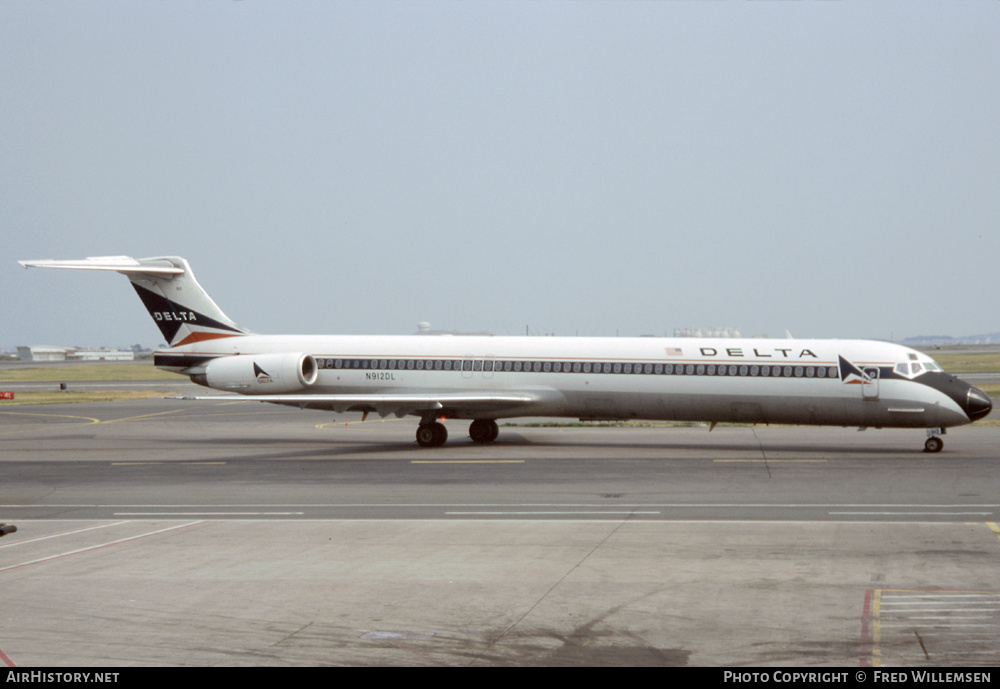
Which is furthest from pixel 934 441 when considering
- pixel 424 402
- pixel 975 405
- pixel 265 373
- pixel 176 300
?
pixel 176 300

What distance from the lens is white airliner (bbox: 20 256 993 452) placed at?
94.3 ft

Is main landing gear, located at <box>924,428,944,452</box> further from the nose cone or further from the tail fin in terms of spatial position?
the tail fin

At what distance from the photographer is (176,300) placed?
36844 mm

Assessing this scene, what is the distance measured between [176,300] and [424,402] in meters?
11.2

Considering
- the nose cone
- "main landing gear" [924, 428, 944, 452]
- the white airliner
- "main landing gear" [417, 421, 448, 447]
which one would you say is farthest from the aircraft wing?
the nose cone

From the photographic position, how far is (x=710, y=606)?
461 inches

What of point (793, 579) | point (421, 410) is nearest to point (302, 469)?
point (421, 410)

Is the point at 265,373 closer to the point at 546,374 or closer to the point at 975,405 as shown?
the point at 546,374

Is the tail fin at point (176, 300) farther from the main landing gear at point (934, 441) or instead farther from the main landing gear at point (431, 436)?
the main landing gear at point (934, 441)

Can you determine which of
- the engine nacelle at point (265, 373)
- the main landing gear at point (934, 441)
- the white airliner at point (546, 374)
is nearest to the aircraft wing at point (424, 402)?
the white airliner at point (546, 374)

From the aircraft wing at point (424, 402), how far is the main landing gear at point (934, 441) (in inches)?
457

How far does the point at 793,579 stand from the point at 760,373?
17.2 metres

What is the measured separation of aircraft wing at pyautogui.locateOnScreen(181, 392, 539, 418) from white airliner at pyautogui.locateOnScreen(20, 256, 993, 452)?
6 centimetres
